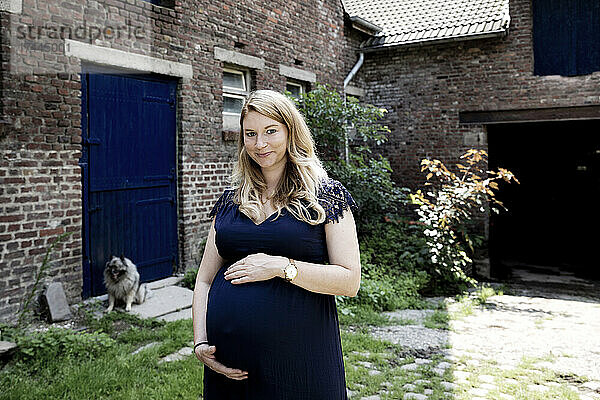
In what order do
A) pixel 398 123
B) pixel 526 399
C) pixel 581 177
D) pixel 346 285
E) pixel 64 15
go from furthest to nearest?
pixel 581 177 → pixel 398 123 → pixel 64 15 → pixel 526 399 → pixel 346 285

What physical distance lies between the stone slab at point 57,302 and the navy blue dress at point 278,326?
405cm

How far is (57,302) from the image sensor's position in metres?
5.59

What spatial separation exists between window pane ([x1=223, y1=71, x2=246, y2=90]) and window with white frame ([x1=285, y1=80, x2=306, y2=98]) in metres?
1.52

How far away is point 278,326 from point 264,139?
2.59ft

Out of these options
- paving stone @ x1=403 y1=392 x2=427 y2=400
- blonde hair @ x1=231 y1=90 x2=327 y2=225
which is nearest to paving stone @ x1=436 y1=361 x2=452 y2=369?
paving stone @ x1=403 y1=392 x2=427 y2=400

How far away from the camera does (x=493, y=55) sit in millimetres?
11227

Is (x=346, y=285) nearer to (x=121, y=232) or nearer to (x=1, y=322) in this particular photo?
(x=1, y=322)

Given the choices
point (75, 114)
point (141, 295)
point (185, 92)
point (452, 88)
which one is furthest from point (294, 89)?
point (141, 295)

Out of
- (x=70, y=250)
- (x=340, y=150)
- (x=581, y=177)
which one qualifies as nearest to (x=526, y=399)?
(x=70, y=250)

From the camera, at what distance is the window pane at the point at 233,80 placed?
8727 millimetres

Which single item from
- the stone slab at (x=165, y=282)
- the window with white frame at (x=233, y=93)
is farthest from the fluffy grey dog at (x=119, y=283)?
the window with white frame at (x=233, y=93)

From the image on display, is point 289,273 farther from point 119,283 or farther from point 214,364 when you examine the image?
point 119,283

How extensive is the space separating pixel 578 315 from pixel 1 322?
7492 mm

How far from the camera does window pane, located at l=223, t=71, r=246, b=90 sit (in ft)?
Result: 28.6
